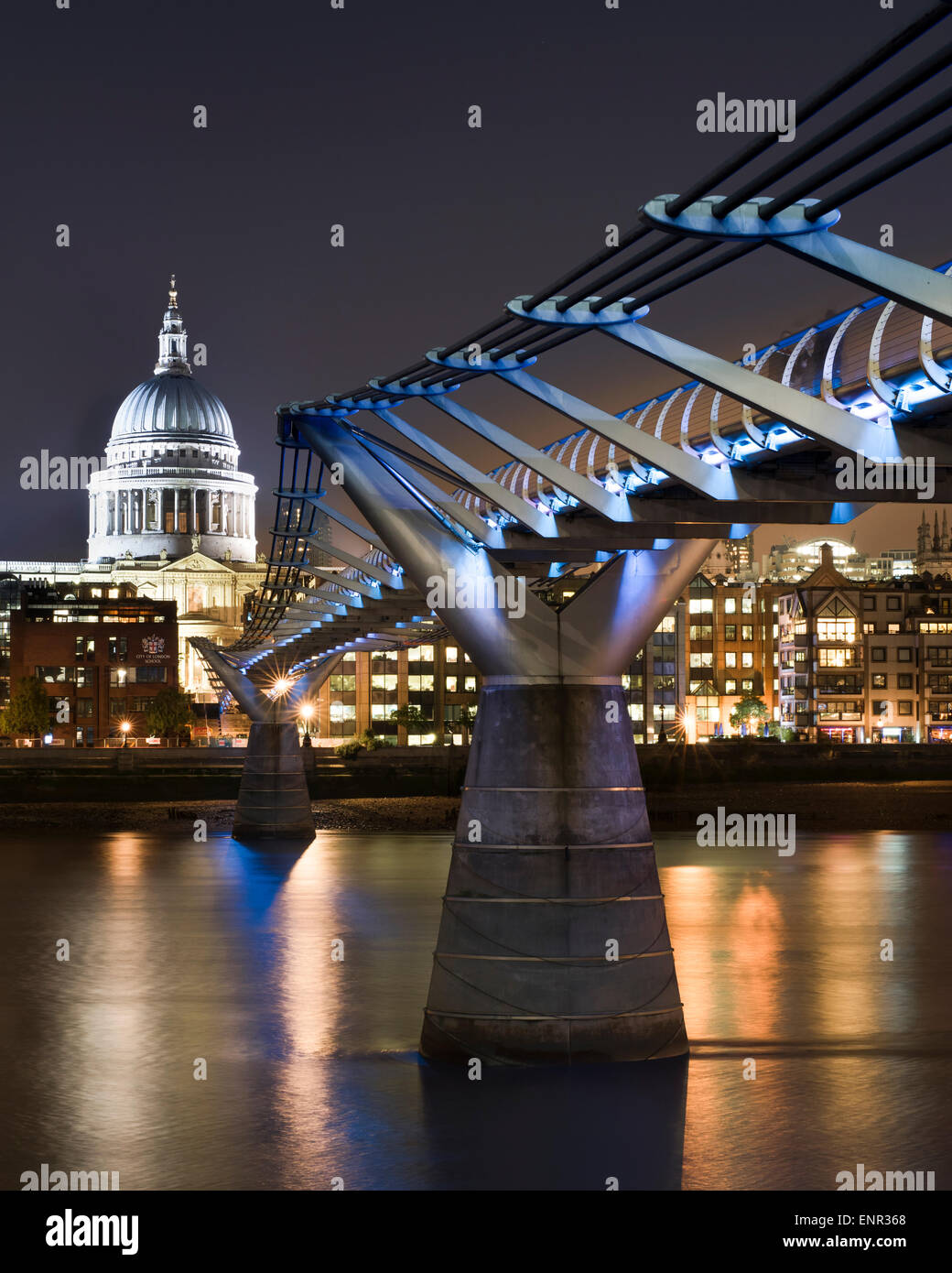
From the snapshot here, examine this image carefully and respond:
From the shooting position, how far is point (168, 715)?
120 meters

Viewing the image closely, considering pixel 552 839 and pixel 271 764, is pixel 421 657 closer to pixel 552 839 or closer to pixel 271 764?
pixel 271 764

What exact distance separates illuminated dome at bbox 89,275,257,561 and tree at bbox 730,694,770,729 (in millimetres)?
79904

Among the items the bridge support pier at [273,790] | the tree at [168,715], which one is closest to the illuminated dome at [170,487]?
the tree at [168,715]

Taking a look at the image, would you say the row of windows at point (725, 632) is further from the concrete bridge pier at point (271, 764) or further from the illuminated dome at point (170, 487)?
the illuminated dome at point (170, 487)

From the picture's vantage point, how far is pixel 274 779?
65.4 meters

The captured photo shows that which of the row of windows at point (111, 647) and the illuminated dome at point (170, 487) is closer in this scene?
the row of windows at point (111, 647)

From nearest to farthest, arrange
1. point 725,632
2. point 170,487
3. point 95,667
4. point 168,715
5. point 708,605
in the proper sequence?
point 168,715 < point 708,605 < point 725,632 < point 95,667 < point 170,487

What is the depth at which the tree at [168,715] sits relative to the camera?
11962cm

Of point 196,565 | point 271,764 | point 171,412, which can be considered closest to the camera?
point 271,764

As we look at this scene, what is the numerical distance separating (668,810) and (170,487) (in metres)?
121

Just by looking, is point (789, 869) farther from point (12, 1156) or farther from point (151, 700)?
point (151, 700)

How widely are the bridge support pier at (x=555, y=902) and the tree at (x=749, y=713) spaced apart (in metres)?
99.3

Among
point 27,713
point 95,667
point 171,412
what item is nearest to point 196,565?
point 171,412
